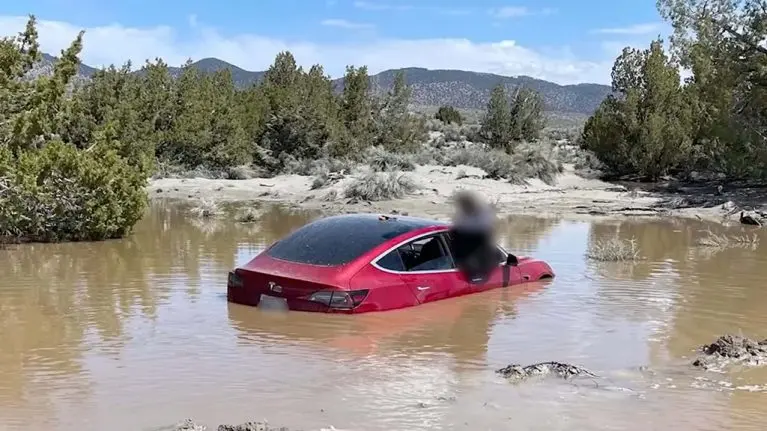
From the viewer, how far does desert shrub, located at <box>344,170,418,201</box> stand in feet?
88.1

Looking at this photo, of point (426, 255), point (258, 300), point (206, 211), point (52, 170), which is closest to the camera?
point (258, 300)

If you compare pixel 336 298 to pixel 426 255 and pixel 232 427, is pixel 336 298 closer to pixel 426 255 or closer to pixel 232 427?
pixel 426 255

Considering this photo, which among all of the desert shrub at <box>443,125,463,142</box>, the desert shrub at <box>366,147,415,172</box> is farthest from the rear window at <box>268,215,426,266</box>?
the desert shrub at <box>443,125,463,142</box>

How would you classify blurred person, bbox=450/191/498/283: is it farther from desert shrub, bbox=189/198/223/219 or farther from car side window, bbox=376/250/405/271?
desert shrub, bbox=189/198/223/219

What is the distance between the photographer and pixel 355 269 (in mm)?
9836

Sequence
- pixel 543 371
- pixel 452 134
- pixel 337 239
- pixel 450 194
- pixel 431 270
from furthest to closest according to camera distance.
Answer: pixel 452 134 < pixel 450 194 < pixel 431 270 < pixel 337 239 < pixel 543 371

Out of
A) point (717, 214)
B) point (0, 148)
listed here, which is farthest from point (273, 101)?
point (0, 148)

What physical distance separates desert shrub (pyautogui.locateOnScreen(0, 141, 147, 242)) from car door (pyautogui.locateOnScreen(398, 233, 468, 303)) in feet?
25.2

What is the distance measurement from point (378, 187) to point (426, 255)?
53.0 feet

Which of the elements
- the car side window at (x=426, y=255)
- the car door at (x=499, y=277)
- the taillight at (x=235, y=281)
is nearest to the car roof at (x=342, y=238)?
the car side window at (x=426, y=255)

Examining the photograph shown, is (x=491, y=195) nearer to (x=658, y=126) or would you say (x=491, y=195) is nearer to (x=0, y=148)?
(x=658, y=126)

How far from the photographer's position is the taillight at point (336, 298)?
9.66m

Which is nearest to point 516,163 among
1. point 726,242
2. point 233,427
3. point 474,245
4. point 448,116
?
point 726,242

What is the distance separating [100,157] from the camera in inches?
685
